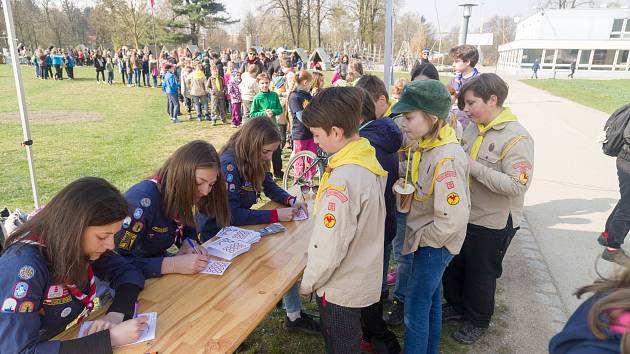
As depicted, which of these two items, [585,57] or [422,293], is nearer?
[422,293]

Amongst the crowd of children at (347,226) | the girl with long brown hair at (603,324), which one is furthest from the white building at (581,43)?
the girl with long brown hair at (603,324)

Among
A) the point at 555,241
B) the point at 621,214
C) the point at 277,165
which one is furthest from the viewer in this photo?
the point at 277,165

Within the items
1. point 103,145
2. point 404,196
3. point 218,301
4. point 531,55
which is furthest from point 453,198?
point 531,55

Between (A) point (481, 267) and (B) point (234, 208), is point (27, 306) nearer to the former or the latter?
(B) point (234, 208)

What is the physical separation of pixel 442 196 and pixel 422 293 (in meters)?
0.58

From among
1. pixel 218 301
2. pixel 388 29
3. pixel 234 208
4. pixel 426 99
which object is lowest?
pixel 218 301

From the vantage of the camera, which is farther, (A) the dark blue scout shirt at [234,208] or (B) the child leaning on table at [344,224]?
(A) the dark blue scout shirt at [234,208]

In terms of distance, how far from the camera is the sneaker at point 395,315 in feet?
10.3

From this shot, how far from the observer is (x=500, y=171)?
264cm

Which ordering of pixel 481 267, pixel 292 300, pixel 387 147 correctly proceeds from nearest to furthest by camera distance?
pixel 387 147
pixel 481 267
pixel 292 300

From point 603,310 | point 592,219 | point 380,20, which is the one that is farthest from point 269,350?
point 380,20

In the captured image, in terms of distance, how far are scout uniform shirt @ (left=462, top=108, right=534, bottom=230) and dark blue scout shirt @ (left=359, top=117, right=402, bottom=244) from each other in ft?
1.84

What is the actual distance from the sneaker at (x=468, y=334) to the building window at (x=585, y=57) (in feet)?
149

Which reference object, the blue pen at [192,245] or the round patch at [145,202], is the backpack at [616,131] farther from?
the round patch at [145,202]
